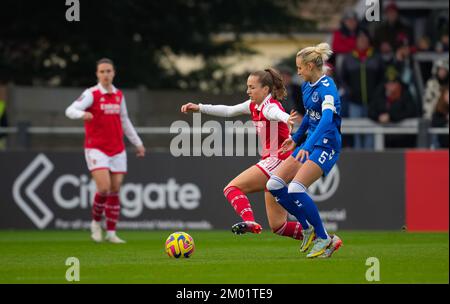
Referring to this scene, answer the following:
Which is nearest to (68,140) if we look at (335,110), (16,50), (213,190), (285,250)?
(213,190)

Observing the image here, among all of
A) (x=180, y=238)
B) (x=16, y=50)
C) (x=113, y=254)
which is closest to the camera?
(x=180, y=238)

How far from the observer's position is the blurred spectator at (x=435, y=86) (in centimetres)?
1991

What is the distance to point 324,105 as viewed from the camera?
449 inches

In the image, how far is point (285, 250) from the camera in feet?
43.8

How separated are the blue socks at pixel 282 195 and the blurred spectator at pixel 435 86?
28.3ft

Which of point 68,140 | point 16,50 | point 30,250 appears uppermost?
point 16,50

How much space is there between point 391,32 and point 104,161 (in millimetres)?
8652

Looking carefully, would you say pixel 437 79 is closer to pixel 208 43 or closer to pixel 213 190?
pixel 213 190

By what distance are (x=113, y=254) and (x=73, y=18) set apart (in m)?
11.1

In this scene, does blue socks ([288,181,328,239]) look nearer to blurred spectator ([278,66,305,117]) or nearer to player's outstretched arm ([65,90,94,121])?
player's outstretched arm ([65,90,94,121])

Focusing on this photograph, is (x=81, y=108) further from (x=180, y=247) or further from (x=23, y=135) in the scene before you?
(x=23, y=135)

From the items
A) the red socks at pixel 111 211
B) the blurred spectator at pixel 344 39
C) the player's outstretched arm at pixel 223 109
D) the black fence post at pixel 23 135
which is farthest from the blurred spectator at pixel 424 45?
the player's outstretched arm at pixel 223 109

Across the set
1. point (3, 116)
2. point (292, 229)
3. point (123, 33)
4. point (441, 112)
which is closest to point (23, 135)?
point (3, 116)

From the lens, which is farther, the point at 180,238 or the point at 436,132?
the point at 436,132
